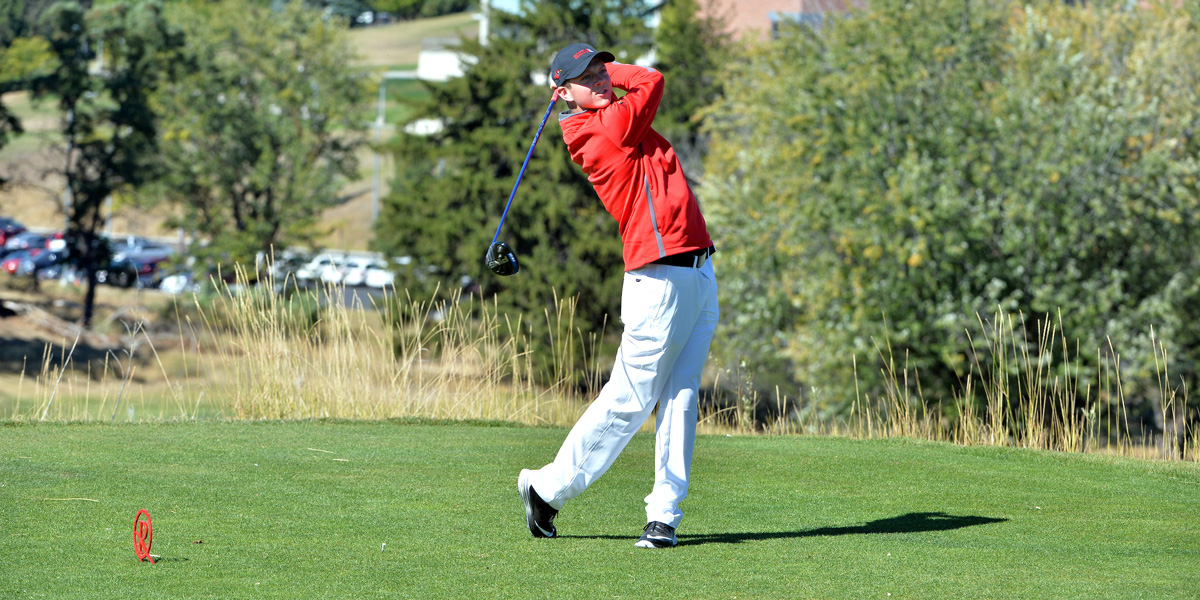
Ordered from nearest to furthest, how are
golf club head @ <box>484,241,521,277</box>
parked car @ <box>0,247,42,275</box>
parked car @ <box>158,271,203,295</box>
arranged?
golf club head @ <box>484,241,521,277</box>, parked car @ <box>158,271,203,295</box>, parked car @ <box>0,247,42,275</box>

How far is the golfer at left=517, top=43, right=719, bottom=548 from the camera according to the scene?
445 centimetres

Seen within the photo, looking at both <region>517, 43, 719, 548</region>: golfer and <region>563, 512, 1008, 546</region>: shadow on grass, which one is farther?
<region>563, 512, 1008, 546</region>: shadow on grass

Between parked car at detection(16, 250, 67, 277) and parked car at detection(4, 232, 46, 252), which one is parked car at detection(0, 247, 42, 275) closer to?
parked car at detection(16, 250, 67, 277)

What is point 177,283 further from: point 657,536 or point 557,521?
point 657,536

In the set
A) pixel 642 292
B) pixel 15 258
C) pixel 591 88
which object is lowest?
pixel 642 292

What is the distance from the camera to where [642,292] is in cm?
448

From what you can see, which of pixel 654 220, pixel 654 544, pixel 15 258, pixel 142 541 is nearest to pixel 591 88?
pixel 654 220

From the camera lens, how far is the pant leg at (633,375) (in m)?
4.46

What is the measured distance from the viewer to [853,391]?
52.9ft

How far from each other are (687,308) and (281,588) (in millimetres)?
1764

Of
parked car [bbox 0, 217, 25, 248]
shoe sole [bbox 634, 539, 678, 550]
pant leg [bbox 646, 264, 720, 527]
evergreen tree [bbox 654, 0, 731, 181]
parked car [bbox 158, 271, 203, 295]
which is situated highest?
evergreen tree [bbox 654, 0, 731, 181]

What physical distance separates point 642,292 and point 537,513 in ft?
3.10

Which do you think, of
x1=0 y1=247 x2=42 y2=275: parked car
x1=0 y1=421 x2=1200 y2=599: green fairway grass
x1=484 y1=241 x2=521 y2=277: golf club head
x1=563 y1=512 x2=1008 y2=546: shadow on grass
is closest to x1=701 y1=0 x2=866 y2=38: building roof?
x1=0 y1=247 x2=42 y2=275: parked car

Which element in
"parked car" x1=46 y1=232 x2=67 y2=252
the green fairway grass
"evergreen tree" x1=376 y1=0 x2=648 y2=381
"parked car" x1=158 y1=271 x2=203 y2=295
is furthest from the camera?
"parked car" x1=158 y1=271 x2=203 y2=295
